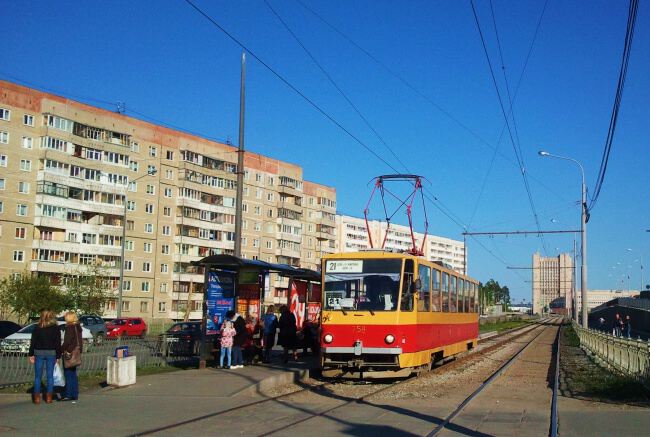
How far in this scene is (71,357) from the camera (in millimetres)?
13172

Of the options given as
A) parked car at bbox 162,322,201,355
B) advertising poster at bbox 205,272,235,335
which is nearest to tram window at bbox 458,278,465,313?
advertising poster at bbox 205,272,235,335

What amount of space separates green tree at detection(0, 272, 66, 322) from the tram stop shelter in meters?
39.1

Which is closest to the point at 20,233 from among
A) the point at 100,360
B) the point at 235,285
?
the point at 100,360

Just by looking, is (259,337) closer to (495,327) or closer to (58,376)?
(58,376)

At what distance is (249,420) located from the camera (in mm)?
11359

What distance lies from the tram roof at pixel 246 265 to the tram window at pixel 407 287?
164 inches

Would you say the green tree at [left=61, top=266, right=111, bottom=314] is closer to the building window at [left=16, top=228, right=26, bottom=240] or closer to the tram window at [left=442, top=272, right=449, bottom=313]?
the building window at [left=16, top=228, right=26, bottom=240]

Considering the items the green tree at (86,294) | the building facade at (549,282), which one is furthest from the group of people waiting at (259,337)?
the building facade at (549,282)

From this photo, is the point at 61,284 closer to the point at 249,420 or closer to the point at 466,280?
the point at 466,280

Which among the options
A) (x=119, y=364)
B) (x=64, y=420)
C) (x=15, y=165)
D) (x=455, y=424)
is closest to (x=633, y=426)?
(x=455, y=424)

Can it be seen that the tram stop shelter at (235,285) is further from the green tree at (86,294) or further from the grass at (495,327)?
the green tree at (86,294)

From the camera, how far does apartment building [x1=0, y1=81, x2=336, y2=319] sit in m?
66.8

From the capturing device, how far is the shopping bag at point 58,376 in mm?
13172

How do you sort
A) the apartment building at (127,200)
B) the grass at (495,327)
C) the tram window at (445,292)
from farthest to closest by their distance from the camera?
1. the apartment building at (127,200)
2. the grass at (495,327)
3. the tram window at (445,292)
